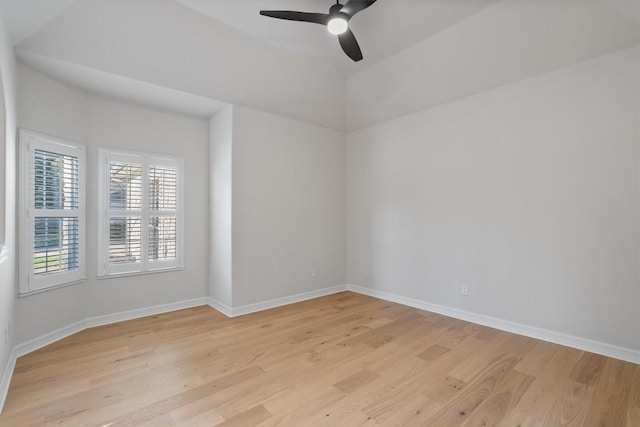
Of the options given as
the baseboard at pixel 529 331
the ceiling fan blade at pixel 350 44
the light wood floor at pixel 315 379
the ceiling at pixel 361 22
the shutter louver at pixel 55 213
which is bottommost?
the light wood floor at pixel 315 379

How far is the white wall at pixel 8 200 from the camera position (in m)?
2.21

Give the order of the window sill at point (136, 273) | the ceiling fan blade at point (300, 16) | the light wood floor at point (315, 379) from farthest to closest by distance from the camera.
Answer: the window sill at point (136, 273) → the ceiling fan blade at point (300, 16) → the light wood floor at point (315, 379)

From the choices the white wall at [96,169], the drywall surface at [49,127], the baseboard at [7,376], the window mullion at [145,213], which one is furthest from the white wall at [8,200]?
the window mullion at [145,213]

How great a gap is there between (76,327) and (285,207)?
9.36 feet

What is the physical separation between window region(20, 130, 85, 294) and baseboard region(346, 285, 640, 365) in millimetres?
4132

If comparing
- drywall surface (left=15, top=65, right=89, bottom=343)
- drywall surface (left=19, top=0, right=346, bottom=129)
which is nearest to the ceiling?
drywall surface (left=19, top=0, right=346, bottom=129)

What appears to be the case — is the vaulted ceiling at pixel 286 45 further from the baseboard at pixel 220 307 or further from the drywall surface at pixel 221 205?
the baseboard at pixel 220 307

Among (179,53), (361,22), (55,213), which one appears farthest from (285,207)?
(55,213)

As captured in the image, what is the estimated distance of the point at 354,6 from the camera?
246 cm

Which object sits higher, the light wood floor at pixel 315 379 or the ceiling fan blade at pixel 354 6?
the ceiling fan blade at pixel 354 6

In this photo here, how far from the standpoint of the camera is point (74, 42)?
2.77 m

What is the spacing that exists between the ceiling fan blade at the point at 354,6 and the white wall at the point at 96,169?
9.26ft

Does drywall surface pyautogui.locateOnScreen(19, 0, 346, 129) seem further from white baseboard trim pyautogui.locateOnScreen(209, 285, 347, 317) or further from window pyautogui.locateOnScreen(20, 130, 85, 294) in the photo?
white baseboard trim pyautogui.locateOnScreen(209, 285, 347, 317)

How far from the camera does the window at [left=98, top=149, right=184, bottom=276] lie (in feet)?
12.2
